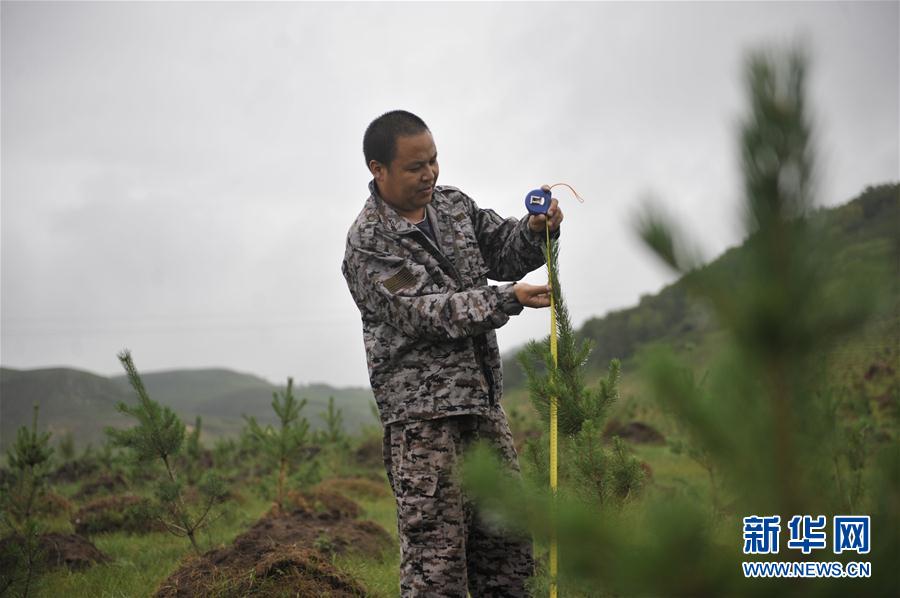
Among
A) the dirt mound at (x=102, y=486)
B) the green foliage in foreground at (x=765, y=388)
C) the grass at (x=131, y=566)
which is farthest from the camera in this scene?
the dirt mound at (x=102, y=486)

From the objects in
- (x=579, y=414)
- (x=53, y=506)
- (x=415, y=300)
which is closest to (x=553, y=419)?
(x=579, y=414)

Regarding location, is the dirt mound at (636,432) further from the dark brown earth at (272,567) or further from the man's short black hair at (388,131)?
the man's short black hair at (388,131)

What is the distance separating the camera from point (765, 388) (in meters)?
1.01

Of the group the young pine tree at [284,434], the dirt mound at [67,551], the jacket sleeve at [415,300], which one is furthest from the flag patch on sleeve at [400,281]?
the young pine tree at [284,434]

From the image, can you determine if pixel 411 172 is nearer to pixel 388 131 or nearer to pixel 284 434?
pixel 388 131

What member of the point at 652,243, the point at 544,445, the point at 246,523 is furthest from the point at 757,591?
the point at 246,523

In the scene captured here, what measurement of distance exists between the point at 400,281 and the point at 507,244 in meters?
0.65

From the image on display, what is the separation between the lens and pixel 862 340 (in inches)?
40.4

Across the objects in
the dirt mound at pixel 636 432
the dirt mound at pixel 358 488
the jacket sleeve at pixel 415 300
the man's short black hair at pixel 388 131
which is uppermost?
the man's short black hair at pixel 388 131

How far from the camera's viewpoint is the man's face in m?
2.87

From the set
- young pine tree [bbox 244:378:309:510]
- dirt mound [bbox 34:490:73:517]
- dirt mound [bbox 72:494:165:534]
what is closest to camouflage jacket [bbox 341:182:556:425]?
young pine tree [bbox 244:378:309:510]

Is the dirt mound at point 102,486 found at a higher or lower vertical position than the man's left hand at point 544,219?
lower

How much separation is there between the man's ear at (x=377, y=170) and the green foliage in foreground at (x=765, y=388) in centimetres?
216

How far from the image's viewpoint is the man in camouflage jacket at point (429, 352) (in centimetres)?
272
